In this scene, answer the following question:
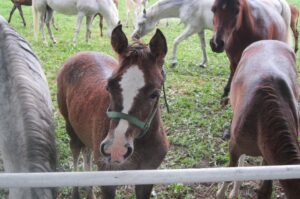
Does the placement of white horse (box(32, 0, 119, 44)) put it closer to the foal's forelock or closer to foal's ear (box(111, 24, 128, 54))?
foal's ear (box(111, 24, 128, 54))

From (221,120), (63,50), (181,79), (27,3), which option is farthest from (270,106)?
(27,3)

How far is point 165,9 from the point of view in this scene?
8.88 metres

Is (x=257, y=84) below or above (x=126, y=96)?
below

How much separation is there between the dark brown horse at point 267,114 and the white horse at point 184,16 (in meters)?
4.71

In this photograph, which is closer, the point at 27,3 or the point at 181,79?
the point at 181,79

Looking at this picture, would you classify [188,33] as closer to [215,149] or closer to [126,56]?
[215,149]

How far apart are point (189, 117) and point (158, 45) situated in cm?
305

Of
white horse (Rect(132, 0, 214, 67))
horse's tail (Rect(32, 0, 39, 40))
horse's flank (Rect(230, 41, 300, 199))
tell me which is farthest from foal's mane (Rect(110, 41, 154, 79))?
horse's tail (Rect(32, 0, 39, 40))

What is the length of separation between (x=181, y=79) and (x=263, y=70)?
3.95 meters

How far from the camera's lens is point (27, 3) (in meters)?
13.3

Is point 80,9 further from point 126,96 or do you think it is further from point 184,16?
point 126,96

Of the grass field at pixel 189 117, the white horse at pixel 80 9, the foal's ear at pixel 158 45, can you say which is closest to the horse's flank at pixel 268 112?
the grass field at pixel 189 117

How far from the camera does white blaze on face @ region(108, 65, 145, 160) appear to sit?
2074 millimetres

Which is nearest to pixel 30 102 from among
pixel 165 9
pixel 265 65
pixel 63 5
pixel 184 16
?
pixel 265 65
